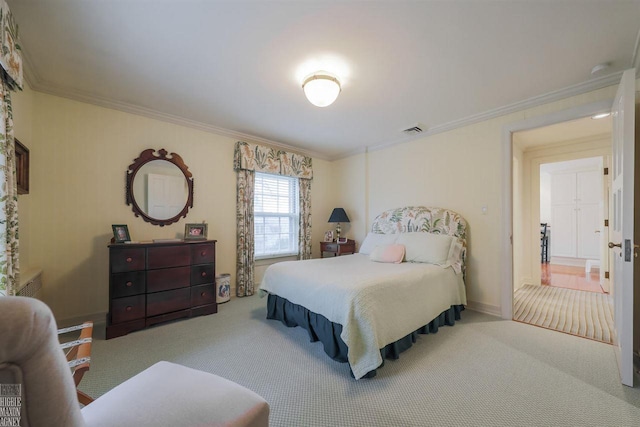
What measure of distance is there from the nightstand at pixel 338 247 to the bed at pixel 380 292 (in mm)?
713

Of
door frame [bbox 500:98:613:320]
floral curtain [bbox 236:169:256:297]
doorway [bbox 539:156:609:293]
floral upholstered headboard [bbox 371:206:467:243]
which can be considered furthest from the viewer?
doorway [bbox 539:156:609:293]

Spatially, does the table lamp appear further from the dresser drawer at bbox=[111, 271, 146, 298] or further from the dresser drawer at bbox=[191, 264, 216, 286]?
the dresser drawer at bbox=[111, 271, 146, 298]

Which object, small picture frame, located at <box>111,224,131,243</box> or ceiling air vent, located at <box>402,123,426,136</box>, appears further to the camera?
ceiling air vent, located at <box>402,123,426,136</box>

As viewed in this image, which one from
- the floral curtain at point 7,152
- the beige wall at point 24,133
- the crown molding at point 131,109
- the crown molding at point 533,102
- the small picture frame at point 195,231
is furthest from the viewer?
the small picture frame at point 195,231

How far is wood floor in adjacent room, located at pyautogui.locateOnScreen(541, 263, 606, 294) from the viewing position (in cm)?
404

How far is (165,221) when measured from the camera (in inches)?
122

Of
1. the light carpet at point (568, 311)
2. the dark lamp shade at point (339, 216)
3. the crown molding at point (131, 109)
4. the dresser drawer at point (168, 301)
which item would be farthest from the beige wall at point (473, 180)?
the dresser drawer at point (168, 301)

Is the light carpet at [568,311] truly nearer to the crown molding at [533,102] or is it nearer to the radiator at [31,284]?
the crown molding at [533,102]

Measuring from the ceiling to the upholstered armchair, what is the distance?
185 centimetres

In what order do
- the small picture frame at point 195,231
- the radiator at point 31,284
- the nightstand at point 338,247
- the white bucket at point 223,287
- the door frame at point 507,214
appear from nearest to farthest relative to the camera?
the radiator at point 31,284
the door frame at point 507,214
the small picture frame at point 195,231
the white bucket at point 223,287
the nightstand at point 338,247

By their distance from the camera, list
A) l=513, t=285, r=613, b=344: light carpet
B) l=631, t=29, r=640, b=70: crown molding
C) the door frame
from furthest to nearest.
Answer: the door frame < l=513, t=285, r=613, b=344: light carpet < l=631, t=29, r=640, b=70: crown molding

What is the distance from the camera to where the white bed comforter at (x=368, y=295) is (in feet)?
5.92

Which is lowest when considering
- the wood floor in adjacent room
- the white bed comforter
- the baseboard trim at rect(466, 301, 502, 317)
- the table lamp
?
the wood floor in adjacent room

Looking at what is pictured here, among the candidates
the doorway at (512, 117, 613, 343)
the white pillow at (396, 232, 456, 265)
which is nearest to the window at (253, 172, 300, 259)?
the white pillow at (396, 232, 456, 265)
